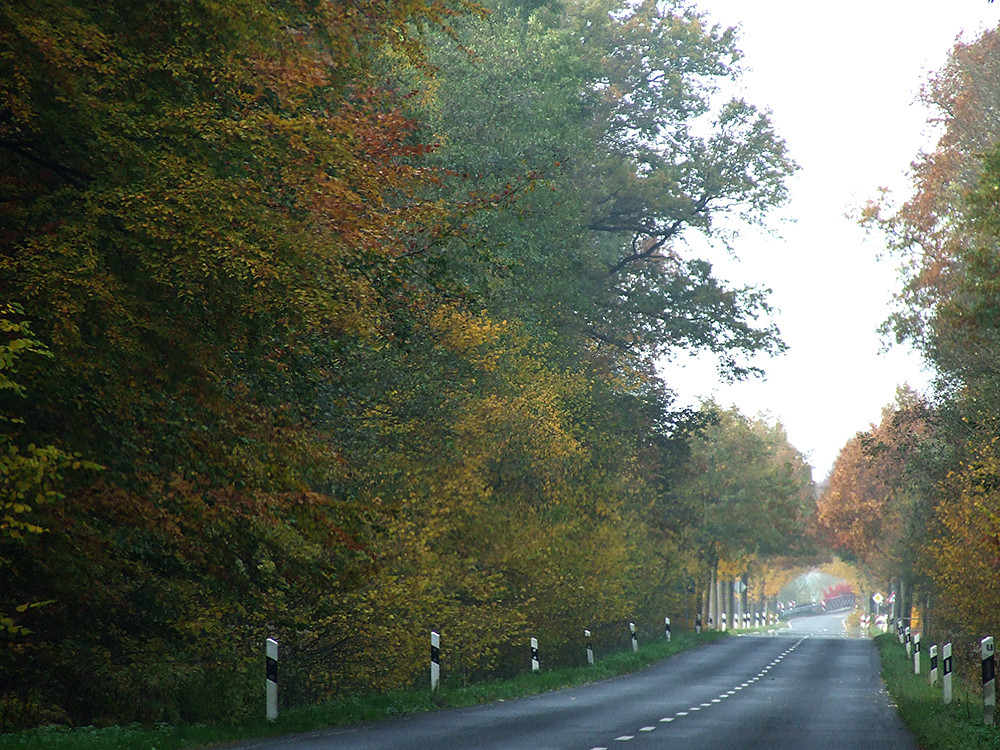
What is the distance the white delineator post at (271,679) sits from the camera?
56.7 ft

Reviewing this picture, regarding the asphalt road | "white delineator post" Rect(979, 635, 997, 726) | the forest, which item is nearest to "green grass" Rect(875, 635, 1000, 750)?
"white delineator post" Rect(979, 635, 997, 726)

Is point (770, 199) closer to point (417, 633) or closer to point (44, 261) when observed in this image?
point (417, 633)

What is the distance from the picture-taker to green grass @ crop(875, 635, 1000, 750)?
1513 cm

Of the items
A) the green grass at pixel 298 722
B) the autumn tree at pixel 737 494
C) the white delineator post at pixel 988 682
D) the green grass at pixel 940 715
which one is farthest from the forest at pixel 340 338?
the autumn tree at pixel 737 494

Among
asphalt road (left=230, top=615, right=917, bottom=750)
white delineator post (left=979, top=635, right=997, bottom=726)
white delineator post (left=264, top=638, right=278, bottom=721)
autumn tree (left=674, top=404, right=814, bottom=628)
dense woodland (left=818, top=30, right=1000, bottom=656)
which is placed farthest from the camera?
autumn tree (left=674, top=404, right=814, bottom=628)

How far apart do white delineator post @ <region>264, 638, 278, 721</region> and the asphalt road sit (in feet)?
3.06

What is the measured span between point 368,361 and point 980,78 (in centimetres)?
2035

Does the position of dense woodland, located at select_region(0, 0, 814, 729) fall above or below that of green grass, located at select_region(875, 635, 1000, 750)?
above

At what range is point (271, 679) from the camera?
57.8ft

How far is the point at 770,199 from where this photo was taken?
153 feet

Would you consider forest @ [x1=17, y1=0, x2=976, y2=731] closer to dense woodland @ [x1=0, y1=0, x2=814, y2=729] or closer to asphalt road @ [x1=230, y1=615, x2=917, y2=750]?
dense woodland @ [x1=0, y1=0, x2=814, y2=729]

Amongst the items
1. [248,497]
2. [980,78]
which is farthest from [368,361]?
[980,78]

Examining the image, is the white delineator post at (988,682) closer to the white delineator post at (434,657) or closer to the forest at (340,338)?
the forest at (340,338)

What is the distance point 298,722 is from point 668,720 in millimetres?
5482
